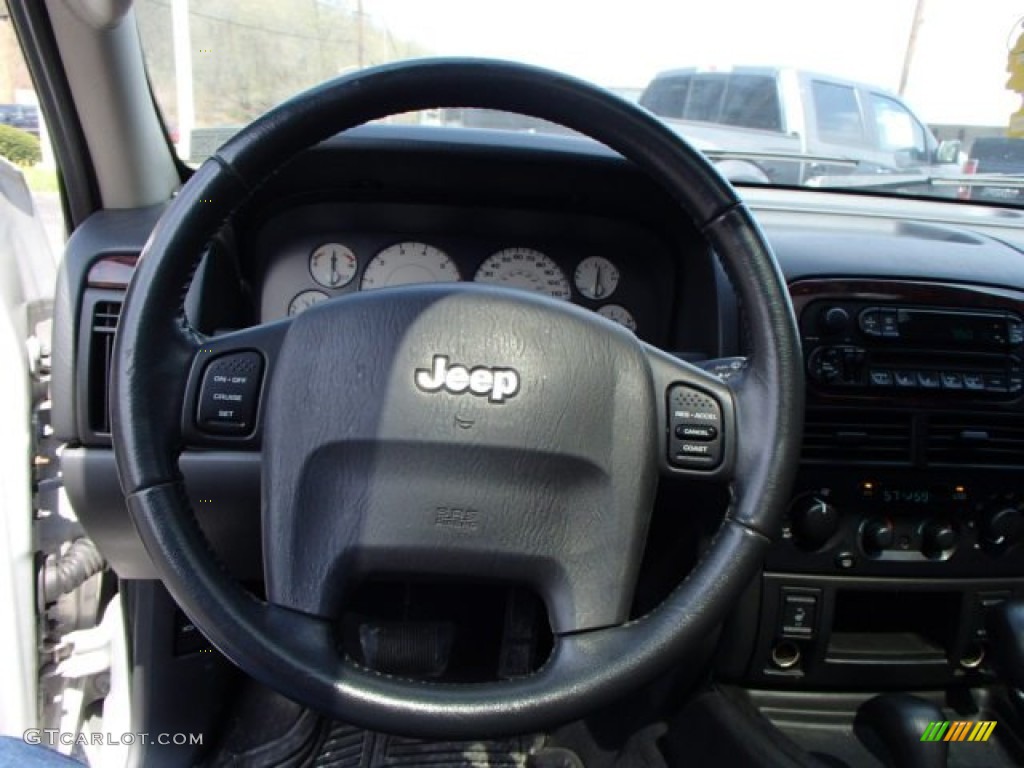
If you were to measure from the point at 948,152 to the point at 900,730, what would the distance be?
169 centimetres

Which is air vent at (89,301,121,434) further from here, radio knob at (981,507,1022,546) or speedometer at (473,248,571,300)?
radio knob at (981,507,1022,546)

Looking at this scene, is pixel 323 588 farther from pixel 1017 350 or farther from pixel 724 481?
pixel 1017 350

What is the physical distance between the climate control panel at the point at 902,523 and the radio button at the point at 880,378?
0.58 feet

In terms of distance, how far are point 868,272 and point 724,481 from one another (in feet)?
2.42

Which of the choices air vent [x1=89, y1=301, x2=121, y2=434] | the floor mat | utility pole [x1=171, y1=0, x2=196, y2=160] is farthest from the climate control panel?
utility pole [x1=171, y1=0, x2=196, y2=160]

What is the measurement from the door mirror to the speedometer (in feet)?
4.51

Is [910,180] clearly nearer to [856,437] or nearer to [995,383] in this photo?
[995,383]

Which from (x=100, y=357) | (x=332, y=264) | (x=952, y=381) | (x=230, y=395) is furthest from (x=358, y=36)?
(x=952, y=381)

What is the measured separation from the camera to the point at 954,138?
8.18ft

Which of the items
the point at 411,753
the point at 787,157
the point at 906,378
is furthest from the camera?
the point at 787,157

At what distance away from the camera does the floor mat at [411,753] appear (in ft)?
6.49

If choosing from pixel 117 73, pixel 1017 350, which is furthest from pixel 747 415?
pixel 117 73

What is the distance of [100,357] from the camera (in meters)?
1.51

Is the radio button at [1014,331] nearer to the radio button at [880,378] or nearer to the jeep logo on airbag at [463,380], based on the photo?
the radio button at [880,378]
